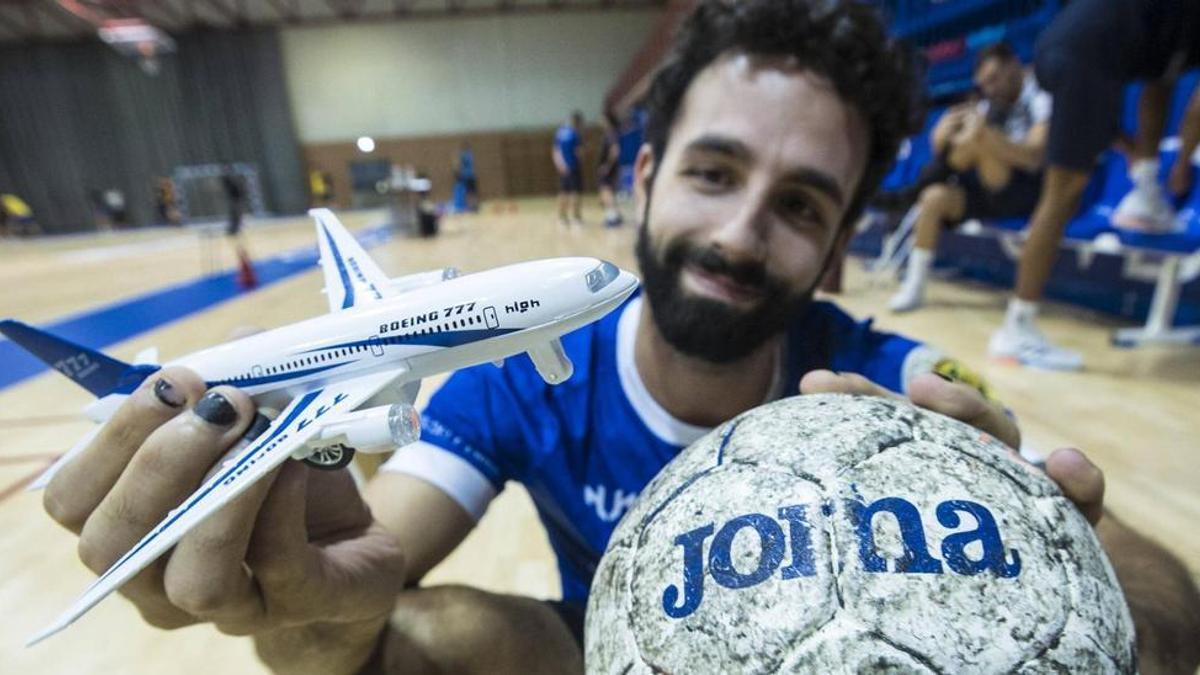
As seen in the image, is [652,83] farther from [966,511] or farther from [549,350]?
[966,511]

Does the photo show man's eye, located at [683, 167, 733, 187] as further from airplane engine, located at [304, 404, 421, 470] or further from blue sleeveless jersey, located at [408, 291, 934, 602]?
airplane engine, located at [304, 404, 421, 470]

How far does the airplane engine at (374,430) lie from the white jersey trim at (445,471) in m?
0.82

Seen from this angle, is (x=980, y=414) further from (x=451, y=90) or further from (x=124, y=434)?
(x=451, y=90)

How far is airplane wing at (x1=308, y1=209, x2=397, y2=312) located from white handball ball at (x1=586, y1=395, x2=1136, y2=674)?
1.54ft

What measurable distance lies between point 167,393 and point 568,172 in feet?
8.54

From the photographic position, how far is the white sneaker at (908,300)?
516cm

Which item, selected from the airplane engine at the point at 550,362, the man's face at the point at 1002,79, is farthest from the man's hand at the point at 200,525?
the man's face at the point at 1002,79

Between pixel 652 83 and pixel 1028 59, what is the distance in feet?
19.4

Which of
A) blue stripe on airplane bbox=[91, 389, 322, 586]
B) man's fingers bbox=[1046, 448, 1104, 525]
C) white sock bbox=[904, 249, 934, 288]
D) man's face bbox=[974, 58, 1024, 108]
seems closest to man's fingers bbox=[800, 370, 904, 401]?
man's fingers bbox=[1046, 448, 1104, 525]

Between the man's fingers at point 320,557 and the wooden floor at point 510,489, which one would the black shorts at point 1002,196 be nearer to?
the wooden floor at point 510,489

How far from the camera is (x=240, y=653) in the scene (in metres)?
Answer: 1.81

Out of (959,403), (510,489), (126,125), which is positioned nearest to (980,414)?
(959,403)

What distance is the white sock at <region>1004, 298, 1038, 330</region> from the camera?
3648 mm

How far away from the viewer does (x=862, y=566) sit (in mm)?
613
